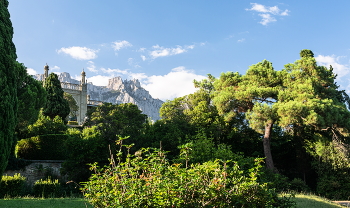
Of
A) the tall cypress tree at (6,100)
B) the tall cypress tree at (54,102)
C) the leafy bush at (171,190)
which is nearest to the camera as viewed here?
the leafy bush at (171,190)

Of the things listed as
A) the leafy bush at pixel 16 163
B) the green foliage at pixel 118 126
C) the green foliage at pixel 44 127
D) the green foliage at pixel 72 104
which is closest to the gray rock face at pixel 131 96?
the green foliage at pixel 72 104

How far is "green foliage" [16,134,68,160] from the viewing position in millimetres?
15164

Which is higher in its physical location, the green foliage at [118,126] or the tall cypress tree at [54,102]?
the tall cypress tree at [54,102]

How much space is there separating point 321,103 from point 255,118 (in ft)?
11.8

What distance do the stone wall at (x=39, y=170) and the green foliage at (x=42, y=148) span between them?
1.38 meters

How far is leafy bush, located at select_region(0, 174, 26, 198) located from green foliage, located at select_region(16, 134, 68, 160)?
4816 mm

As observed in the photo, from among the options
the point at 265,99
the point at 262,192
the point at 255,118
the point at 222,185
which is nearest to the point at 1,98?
the point at 222,185

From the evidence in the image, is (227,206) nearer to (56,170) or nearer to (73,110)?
(56,170)

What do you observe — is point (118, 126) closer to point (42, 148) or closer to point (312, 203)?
point (42, 148)

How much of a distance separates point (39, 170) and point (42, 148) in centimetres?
200

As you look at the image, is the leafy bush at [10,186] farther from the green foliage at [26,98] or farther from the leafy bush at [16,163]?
the leafy bush at [16,163]

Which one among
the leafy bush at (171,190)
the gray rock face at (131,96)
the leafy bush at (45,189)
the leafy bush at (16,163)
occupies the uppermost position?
the gray rock face at (131,96)

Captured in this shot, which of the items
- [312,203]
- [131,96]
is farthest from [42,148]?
[131,96]

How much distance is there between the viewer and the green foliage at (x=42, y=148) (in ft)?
49.8
